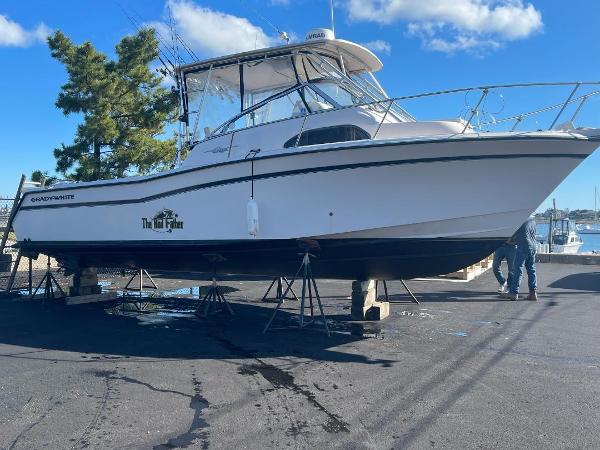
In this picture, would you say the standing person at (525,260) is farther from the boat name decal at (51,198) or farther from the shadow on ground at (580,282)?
the boat name decal at (51,198)

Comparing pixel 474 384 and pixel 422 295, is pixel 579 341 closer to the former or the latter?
pixel 474 384

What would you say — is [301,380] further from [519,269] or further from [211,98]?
[519,269]

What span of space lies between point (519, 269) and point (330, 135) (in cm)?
462

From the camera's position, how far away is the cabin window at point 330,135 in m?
5.74

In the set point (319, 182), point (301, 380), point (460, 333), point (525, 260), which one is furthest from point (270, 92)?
point (525, 260)

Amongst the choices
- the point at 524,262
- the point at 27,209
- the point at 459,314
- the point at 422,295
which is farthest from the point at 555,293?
the point at 27,209

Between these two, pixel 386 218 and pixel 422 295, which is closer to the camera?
pixel 386 218

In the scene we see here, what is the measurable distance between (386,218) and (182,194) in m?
2.83

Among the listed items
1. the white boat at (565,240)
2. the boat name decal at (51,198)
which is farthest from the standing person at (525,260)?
the white boat at (565,240)

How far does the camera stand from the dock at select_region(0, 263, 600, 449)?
3146 millimetres

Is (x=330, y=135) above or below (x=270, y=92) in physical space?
below

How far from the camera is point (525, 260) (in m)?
8.23

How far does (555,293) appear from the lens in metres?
9.12

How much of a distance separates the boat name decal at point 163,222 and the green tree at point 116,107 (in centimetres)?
697
